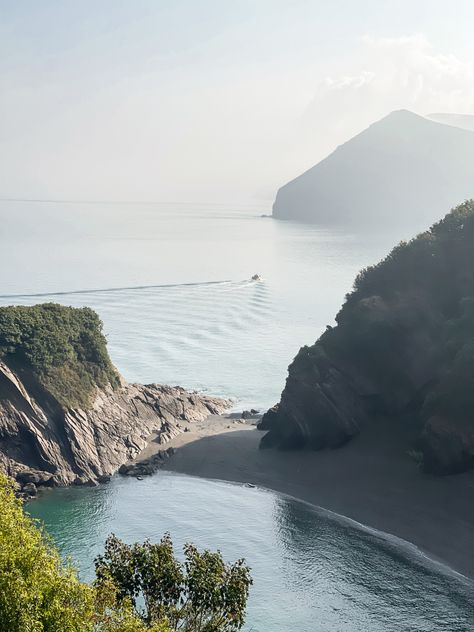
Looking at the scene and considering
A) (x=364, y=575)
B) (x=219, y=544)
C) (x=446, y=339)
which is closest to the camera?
(x=364, y=575)

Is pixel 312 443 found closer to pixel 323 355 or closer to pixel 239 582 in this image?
pixel 323 355

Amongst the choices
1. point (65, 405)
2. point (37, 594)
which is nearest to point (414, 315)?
point (65, 405)

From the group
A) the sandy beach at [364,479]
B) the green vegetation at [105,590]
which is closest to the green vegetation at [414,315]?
the sandy beach at [364,479]

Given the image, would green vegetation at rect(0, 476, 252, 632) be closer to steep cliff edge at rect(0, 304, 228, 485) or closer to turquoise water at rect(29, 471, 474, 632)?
turquoise water at rect(29, 471, 474, 632)

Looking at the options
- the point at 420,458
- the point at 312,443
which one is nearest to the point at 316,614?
the point at 420,458

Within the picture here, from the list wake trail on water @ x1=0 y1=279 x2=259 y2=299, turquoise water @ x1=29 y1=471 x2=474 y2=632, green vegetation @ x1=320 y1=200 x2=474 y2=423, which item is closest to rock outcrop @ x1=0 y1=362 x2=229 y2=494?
turquoise water @ x1=29 y1=471 x2=474 y2=632
